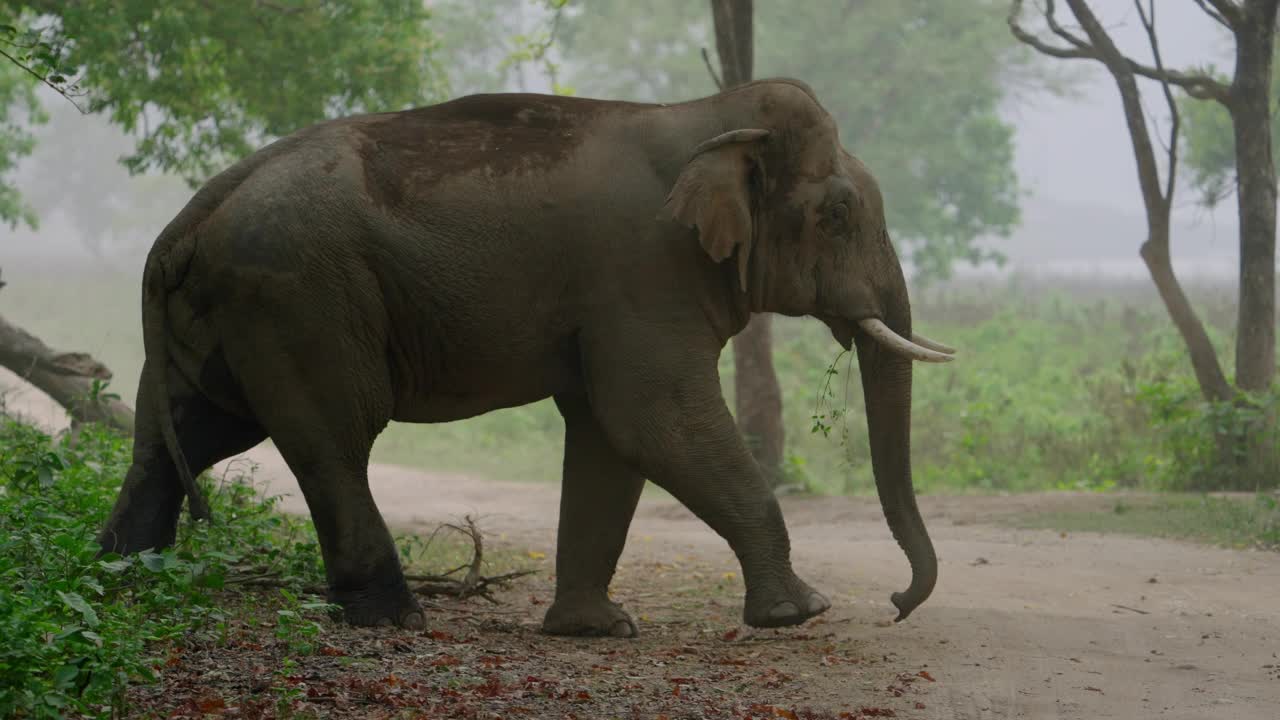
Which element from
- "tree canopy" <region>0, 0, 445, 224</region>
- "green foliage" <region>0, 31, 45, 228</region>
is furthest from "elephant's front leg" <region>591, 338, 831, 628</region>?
"green foliage" <region>0, 31, 45, 228</region>

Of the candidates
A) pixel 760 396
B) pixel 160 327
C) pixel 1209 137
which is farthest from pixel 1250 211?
pixel 1209 137

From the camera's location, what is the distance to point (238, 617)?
17.4 feet

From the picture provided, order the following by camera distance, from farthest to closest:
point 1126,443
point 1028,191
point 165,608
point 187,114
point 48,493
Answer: point 1028,191 < point 1126,443 < point 187,114 < point 48,493 < point 165,608

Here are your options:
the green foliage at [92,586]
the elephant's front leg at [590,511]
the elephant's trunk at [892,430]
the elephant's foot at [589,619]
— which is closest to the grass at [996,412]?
the elephant's trunk at [892,430]

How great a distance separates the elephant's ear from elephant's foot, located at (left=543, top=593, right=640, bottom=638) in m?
1.69

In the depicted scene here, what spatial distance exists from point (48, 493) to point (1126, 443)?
1192 centimetres

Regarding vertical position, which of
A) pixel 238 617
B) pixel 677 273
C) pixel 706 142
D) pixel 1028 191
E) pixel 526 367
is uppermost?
pixel 1028 191

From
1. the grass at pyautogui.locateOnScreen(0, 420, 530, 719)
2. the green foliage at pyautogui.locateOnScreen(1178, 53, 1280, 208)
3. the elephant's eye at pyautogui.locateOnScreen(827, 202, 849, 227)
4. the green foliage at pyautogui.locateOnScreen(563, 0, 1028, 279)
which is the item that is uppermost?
the green foliage at pyautogui.locateOnScreen(563, 0, 1028, 279)

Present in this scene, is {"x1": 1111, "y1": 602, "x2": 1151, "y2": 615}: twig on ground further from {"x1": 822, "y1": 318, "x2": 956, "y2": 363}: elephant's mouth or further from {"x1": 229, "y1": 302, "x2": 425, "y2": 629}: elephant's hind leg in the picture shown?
{"x1": 229, "y1": 302, "x2": 425, "y2": 629}: elephant's hind leg

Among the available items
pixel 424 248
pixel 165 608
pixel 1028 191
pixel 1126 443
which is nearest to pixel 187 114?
pixel 424 248

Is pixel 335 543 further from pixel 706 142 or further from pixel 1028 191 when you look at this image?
pixel 1028 191

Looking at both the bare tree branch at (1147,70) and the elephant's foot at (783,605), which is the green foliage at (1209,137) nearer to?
the bare tree branch at (1147,70)

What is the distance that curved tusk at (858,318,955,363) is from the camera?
580cm

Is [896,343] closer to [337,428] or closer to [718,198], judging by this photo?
[718,198]
